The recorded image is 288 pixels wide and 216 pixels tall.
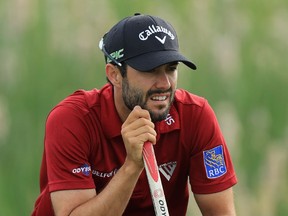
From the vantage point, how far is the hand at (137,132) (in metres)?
2.49

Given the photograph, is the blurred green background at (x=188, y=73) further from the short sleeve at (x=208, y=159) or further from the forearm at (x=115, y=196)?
the forearm at (x=115, y=196)

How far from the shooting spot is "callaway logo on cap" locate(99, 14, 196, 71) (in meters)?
A: 2.58

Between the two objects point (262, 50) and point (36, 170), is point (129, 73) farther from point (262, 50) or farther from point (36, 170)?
point (262, 50)

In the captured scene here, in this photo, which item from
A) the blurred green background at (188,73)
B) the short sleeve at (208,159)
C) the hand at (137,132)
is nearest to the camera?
the hand at (137,132)

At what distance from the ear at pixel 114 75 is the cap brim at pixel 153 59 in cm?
8

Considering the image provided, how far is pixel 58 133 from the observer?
2.69 m

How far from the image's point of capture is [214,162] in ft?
9.27

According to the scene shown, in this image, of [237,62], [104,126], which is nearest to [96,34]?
[237,62]

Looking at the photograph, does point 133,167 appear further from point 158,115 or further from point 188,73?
point 188,73

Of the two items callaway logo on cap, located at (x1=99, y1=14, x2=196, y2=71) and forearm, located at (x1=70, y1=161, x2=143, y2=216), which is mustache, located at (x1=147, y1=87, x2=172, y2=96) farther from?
forearm, located at (x1=70, y1=161, x2=143, y2=216)

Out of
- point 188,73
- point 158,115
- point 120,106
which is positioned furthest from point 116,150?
point 188,73

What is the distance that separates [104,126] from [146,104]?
217 millimetres

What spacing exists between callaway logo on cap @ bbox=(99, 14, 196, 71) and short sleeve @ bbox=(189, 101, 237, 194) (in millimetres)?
240

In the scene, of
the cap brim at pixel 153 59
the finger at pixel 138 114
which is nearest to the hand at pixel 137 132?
the finger at pixel 138 114
